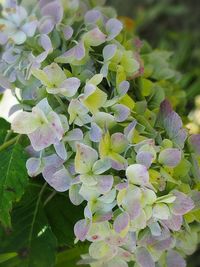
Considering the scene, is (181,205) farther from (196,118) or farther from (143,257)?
(196,118)

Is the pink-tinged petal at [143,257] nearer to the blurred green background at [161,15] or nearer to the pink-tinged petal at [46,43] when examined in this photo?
the pink-tinged petal at [46,43]

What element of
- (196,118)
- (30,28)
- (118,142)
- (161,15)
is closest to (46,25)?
(30,28)

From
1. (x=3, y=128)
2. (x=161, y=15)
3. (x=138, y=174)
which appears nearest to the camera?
(x=138, y=174)

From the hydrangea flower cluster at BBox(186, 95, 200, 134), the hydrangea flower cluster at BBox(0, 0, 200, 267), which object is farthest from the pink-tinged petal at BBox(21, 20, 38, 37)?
the hydrangea flower cluster at BBox(186, 95, 200, 134)

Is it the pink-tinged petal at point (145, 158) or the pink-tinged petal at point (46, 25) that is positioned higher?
the pink-tinged petal at point (46, 25)

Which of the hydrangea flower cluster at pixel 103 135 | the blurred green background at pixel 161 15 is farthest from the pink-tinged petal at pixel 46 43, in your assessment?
the blurred green background at pixel 161 15

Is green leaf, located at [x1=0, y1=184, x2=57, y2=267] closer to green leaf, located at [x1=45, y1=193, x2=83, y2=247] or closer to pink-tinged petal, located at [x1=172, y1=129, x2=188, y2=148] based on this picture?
green leaf, located at [x1=45, y1=193, x2=83, y2=247]
